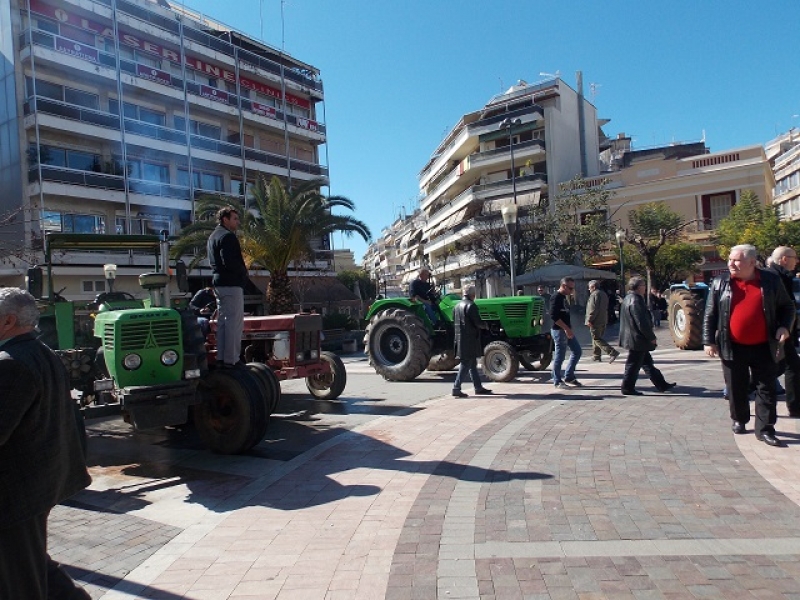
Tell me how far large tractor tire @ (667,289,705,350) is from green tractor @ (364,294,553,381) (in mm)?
4352

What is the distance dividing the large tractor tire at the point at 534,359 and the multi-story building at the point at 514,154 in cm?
2455

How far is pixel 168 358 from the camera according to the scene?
5703mm

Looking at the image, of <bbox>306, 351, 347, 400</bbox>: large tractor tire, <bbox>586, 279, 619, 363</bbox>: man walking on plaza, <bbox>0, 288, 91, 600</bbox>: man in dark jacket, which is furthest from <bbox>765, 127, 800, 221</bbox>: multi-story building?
<bbox>0, 288, 91, 600</bbox>: man in dark jacket

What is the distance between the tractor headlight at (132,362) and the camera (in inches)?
217

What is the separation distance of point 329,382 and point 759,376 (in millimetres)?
5931

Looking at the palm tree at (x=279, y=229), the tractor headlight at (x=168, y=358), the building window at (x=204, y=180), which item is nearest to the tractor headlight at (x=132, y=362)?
the tractor headlight at (x=168, y=358)

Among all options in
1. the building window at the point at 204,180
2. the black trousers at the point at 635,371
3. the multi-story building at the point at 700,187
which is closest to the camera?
the black trousers at the point at 635,371

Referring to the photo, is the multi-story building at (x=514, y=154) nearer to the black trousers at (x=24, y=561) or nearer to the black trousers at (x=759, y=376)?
the black trousers at (x=759, y=376)

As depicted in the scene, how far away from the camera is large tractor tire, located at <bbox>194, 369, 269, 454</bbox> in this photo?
19.3ft

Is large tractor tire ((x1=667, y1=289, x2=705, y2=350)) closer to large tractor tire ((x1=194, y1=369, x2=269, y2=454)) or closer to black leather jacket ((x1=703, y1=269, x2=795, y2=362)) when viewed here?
black leather jacket ((x1=703, y1=269, x2=795, y2=362))

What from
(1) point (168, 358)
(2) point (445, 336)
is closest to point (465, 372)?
(2) point (445, 336)

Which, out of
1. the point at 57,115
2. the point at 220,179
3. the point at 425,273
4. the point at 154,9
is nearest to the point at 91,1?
the point at 154,9

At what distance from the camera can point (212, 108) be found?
33688 millimetres

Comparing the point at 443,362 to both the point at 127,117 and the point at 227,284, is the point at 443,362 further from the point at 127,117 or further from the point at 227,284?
the point at 127,117
